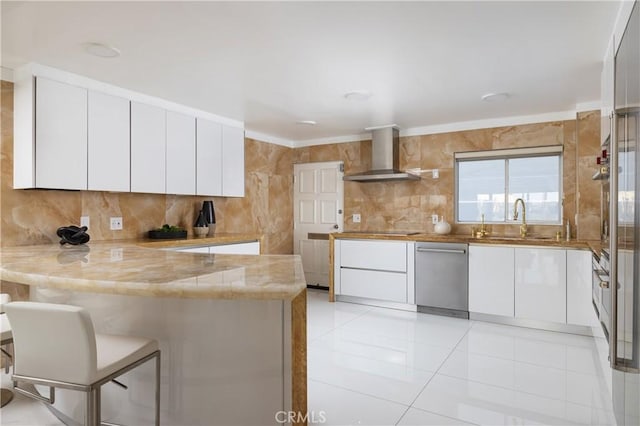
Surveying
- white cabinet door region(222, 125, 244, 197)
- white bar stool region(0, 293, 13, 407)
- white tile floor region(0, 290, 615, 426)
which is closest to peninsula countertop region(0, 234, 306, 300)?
white bar stool region(0, 293, 13, 407)

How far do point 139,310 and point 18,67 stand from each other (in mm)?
2471

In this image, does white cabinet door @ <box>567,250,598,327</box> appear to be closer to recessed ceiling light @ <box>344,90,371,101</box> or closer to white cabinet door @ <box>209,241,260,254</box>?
recessed ceiling light @ <box>344,90,371,101</box>

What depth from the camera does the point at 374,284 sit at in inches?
183

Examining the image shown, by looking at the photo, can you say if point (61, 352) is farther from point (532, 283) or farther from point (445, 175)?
point (445, 175)

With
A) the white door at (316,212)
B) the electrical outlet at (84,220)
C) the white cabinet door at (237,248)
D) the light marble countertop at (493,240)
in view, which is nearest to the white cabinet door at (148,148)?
the electrical outlet at (84,220)

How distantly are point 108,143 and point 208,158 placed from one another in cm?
113

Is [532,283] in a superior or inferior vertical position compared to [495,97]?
inferior

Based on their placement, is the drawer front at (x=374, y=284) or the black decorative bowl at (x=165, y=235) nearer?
the black decorative bowl at (x=165, y=235)

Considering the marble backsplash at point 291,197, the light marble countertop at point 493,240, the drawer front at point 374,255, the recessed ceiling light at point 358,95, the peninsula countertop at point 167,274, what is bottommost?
the drawer front at point 374,255

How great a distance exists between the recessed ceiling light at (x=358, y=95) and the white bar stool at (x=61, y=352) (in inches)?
114

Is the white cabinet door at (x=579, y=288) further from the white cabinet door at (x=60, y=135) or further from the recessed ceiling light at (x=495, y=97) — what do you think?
the white cabinet door at (x=60, y=135)

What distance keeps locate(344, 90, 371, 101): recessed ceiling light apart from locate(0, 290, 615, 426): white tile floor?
7.42 feet

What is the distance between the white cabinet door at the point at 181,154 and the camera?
12.5 ft

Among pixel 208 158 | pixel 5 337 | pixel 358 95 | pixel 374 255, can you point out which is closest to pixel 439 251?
pixel 374 255
